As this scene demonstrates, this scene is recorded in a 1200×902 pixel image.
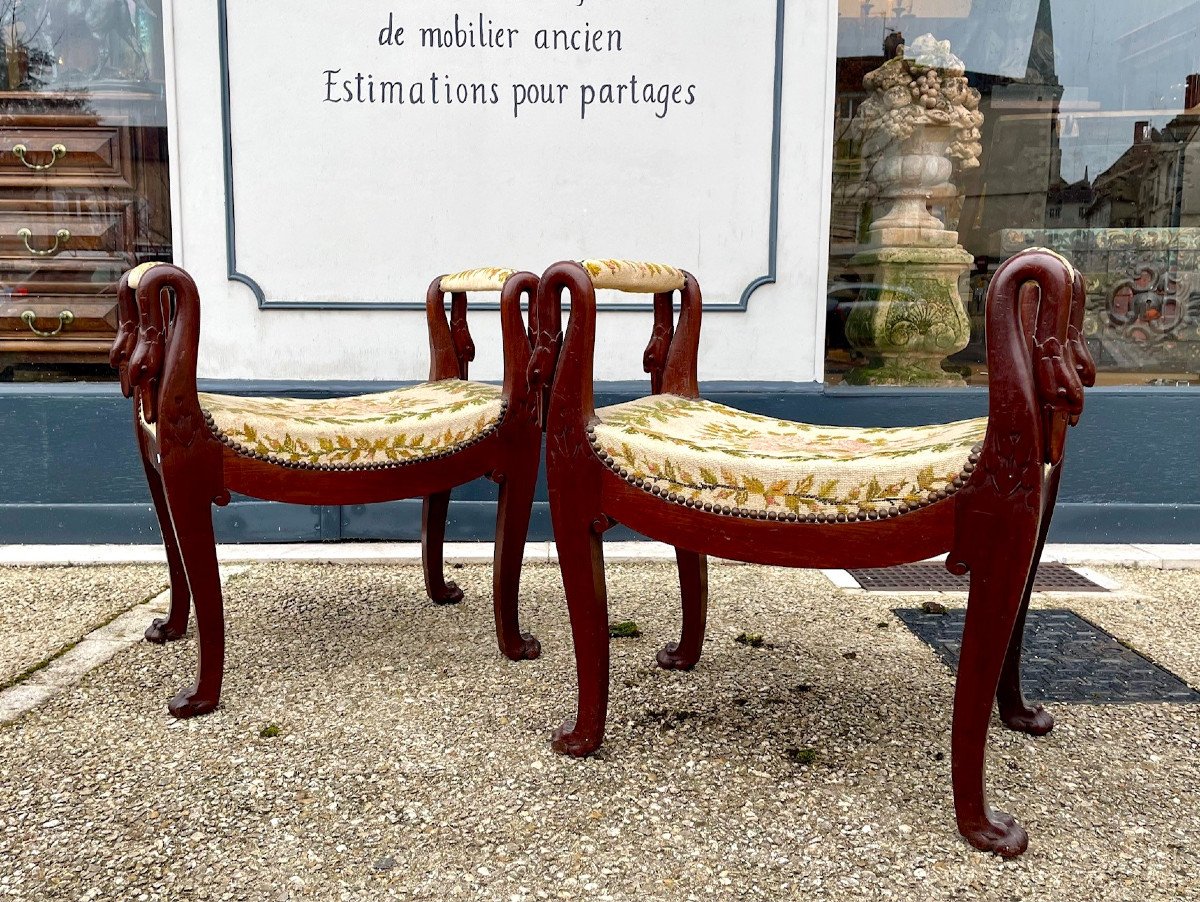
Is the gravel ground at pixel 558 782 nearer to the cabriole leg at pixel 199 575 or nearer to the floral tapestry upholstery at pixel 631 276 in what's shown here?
the cabriole leg at pixel 199 575

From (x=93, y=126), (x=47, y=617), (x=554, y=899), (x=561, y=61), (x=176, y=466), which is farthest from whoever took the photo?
(x=93, y=126)

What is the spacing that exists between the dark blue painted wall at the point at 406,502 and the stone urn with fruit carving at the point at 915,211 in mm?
351

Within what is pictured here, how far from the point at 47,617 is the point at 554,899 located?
203cm

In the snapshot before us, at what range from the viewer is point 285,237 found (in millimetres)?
3523

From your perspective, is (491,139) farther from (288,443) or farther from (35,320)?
(35,320)

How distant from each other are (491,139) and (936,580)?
225 cm

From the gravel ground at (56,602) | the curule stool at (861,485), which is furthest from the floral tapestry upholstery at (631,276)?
the gravel ground at (56,602)

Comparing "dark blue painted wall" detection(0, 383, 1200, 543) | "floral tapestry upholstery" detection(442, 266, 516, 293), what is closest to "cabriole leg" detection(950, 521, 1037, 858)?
"floral tapestry upholstery" detection(442, 266, 516, 293)

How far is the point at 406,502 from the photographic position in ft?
11.5

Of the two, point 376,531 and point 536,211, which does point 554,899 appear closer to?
point 376,531

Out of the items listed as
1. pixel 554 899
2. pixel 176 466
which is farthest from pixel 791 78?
pixel 554 899

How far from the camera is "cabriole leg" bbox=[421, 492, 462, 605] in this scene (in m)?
2.84

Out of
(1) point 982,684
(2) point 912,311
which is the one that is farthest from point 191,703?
(2) point 912,311

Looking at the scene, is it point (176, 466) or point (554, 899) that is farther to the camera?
point (176, 466)
